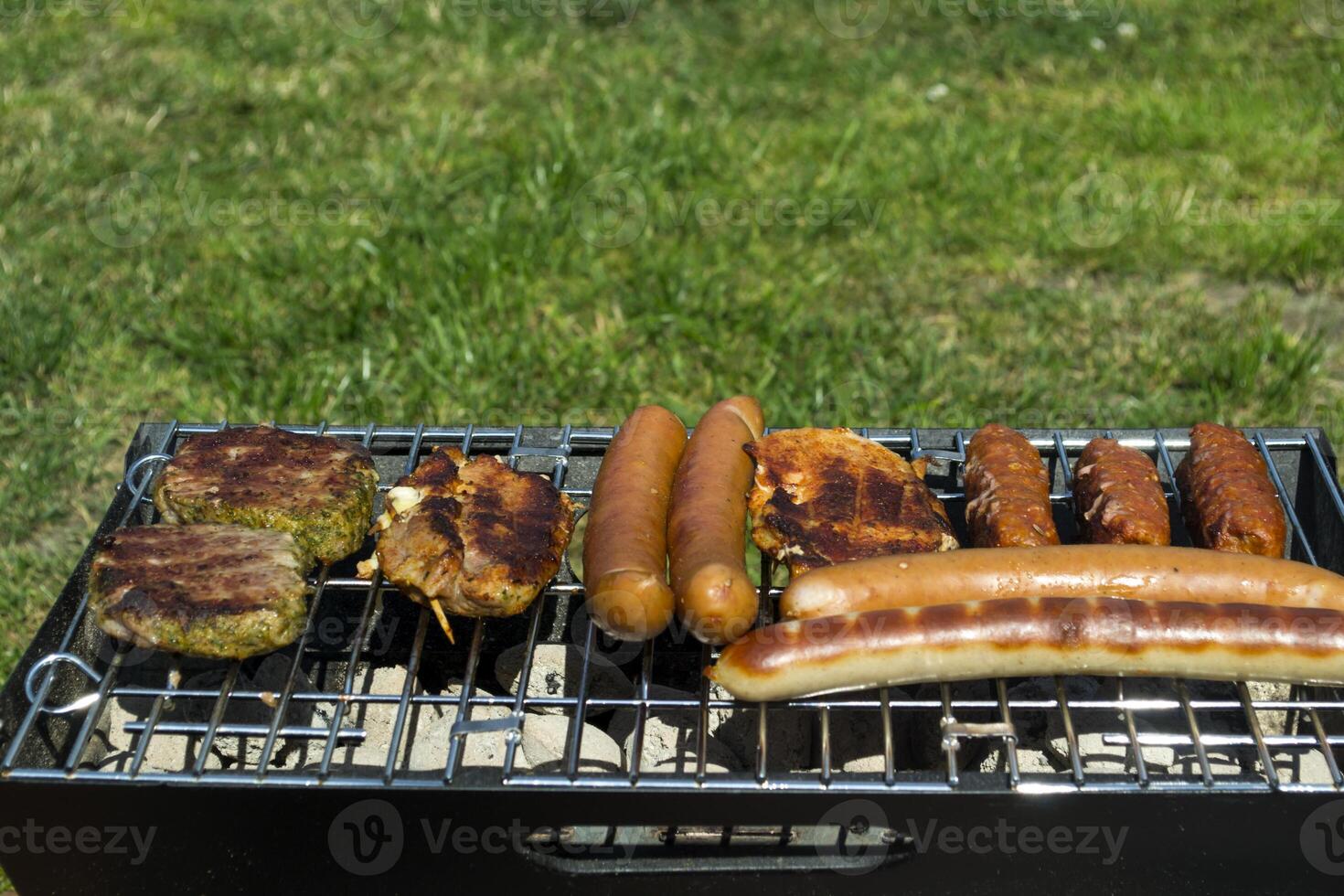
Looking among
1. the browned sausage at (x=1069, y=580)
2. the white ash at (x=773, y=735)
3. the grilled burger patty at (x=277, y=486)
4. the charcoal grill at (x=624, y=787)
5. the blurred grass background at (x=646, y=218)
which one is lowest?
the charcoal grill at (x=624, y=787)

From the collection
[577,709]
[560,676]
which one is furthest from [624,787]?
[560,676]

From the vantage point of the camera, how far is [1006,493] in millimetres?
3498

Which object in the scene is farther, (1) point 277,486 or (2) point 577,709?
(1) point 277,486

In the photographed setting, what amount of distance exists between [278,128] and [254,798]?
611 centimetres

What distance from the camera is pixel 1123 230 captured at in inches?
278

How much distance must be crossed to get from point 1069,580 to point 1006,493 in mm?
422

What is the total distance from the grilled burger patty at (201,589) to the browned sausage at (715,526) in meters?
1.03

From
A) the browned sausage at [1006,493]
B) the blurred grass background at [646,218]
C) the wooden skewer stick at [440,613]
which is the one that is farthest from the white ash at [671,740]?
the blurred grass background at [646,218]

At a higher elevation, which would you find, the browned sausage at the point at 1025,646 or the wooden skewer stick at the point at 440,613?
the wooden skewer stick at the point at 440,613

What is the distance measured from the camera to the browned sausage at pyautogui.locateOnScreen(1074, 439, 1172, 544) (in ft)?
11.2

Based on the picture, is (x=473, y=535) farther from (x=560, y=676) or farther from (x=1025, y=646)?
(x=1025, y=646)

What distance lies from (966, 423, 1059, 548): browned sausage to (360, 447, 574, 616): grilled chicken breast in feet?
3.90

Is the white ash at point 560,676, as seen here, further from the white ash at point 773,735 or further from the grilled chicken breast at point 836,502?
the grilled chicken breast at point 836,502

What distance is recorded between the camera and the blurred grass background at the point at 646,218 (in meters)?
5.89
